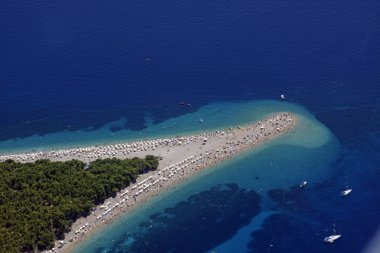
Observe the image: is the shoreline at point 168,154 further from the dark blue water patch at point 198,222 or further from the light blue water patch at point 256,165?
the dark blue water patch at point 198,222

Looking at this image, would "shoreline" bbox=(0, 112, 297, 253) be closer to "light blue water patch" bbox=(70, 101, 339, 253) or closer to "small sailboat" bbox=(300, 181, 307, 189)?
"light blue water patch" bbox=(70, 101, 339, 253)

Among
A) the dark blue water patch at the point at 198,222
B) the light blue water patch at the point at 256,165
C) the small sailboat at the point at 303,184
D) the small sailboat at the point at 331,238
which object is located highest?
the light blue water patch at the point at 256,165

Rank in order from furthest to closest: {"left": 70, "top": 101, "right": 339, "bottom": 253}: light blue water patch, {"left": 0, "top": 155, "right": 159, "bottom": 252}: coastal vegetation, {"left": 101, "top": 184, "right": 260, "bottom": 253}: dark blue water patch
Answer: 1. {"left": 70, "top": 101, "right": 339, "bottom": 253}: light blue water patch
2. {"left": 101, "top": 184, "right": 260, "bottom": 253}: dark blue water patch
3. {"left": 0, "top": 155, "right": 159, "bottom": 252}: coastal vegetation

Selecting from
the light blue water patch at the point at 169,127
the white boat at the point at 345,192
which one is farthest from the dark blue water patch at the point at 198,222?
the light blue water patch at the point at 169,127

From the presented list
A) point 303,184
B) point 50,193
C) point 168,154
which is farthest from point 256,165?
point 50,193

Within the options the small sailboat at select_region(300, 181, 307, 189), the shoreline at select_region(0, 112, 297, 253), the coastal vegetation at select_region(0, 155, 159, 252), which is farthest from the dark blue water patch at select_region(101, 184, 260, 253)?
the coastal vegetation at select_region(0, 155, 159, 252)

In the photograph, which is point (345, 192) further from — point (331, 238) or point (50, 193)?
point (50, 193)
